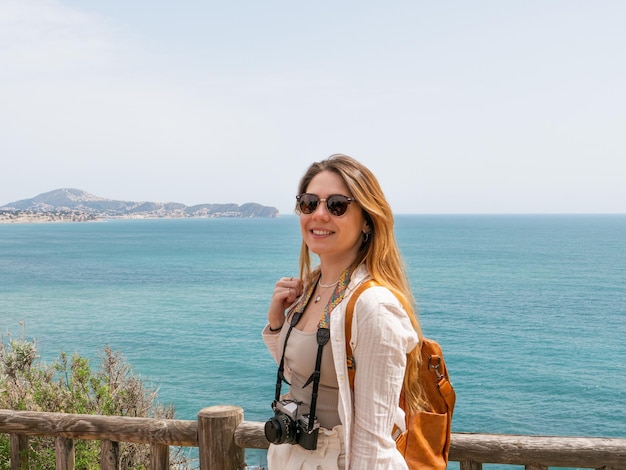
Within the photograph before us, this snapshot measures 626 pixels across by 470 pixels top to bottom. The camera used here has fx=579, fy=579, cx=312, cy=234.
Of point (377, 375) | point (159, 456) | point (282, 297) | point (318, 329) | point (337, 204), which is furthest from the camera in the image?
point (159, 456)

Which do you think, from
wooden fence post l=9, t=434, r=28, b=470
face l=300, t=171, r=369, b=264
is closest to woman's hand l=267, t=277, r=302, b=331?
face l=300, t=171, r=369, b=264

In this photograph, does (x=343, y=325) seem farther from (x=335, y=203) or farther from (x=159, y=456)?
(x=159, y=456)

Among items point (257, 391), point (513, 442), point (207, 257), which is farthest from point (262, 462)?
point (207, 257)

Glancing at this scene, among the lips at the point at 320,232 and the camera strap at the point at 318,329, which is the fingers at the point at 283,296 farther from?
the lips at the point at 320,232

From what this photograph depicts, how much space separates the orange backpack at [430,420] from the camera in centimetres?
202

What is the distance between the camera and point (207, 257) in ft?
270

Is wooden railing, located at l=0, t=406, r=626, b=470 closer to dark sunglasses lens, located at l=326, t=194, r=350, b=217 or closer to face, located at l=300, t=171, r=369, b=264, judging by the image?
face, located at l=300, t=171, r=369, b=264

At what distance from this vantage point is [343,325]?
1925mm

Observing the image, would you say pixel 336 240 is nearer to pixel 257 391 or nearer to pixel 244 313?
pixel 257 391

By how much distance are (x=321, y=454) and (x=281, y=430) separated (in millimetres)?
164

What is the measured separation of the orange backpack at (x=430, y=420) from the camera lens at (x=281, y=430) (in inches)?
14.6

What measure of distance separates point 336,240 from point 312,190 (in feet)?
0.72

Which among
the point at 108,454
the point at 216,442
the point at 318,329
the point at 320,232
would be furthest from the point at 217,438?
the point at 320,232

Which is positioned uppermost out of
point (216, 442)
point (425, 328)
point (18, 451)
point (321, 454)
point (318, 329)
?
point (318, 329)
